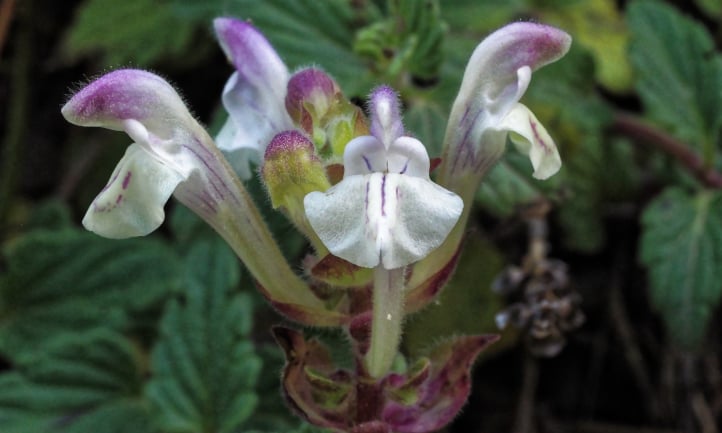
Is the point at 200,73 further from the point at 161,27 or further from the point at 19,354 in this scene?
the point at 19,354

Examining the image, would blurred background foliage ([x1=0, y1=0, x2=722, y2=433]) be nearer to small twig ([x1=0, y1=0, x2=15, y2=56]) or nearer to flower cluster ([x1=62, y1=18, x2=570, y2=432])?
small twig ([x1=0, y1=0, x2=15, y2=56])

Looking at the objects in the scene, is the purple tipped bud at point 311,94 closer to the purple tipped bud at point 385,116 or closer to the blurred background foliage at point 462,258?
the purple tipped bud at point 385,116

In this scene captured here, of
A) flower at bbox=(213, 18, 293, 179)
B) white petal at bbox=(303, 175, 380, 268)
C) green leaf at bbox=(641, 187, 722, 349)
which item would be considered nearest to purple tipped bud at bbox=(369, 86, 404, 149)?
white petal at bbox=(303, 175, 380, 268)

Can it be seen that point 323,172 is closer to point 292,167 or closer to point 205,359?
point 292,167

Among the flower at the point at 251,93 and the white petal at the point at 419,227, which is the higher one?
the flower at the point at 251,93

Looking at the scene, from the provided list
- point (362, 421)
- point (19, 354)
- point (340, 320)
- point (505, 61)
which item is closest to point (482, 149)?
point (505, 61)

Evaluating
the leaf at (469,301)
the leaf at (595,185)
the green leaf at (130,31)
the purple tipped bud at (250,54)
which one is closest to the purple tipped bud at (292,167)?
the purple tipped bud at (250,54)
